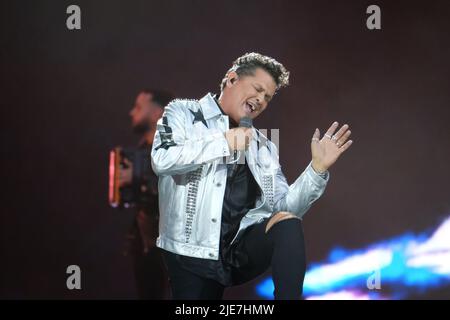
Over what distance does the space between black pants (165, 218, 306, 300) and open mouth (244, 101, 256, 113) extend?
0.43m


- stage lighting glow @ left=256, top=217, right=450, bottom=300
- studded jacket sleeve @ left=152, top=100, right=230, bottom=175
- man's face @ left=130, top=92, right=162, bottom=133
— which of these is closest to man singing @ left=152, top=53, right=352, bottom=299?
studded jacket sleeve @ left=152, top=100, right=230, bottom=175

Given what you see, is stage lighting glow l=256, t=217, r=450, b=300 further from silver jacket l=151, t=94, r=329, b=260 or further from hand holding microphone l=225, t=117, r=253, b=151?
hand holding microphone l=225, t=117, r=253, b=151

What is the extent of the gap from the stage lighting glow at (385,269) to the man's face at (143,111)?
0.93m

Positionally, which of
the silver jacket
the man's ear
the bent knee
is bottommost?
the bent knee

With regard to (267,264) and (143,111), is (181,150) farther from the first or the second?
(143,111)

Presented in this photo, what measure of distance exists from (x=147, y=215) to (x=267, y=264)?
3.34ft

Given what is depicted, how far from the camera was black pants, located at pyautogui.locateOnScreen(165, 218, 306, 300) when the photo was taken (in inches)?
69.9

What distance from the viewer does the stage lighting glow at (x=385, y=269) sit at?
2.99 m

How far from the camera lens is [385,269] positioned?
3.02 meters

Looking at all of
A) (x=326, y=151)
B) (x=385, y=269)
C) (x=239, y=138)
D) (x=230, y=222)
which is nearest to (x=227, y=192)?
(x=230, y=222)

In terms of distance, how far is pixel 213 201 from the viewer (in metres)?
2.04

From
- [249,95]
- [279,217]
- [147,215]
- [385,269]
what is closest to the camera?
[279,217]

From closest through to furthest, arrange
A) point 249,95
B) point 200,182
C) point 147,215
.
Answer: point 200,182
point 249,95
point 147,215
